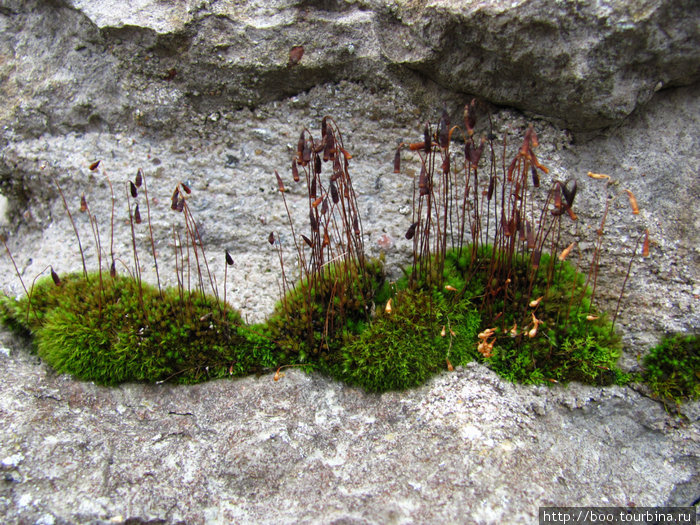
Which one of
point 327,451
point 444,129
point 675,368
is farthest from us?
Result: point 675,368

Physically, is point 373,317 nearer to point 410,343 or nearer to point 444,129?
point 410,343

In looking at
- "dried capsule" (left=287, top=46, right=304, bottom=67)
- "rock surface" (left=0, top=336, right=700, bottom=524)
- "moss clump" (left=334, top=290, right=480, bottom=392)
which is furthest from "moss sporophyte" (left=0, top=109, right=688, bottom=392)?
"dried capsule" (left=287, top=46, right=304, bottom=67)

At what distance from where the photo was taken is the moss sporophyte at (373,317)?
107 inches

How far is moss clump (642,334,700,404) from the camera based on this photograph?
8.65 ft

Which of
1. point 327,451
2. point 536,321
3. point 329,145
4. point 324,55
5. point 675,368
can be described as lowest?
point 327,451

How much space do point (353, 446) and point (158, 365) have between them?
4.07 feet

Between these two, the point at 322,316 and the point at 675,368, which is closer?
the point at 675,368

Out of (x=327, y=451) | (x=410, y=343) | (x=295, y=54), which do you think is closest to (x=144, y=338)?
(x=327, y=451)

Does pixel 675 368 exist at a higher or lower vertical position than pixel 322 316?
lower

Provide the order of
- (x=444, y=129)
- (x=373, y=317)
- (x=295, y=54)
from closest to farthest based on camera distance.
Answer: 1. (x=444, y=129)
2. (x=373, y=317)
3. (x=295, y=54)

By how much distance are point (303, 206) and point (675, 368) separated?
248 cm

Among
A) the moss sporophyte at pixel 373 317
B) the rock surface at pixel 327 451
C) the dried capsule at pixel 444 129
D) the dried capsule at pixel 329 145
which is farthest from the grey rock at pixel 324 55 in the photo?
the rock surface at pixel 327 451

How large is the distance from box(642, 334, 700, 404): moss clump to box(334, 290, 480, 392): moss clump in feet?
3.24

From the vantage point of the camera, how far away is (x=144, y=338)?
286cm
